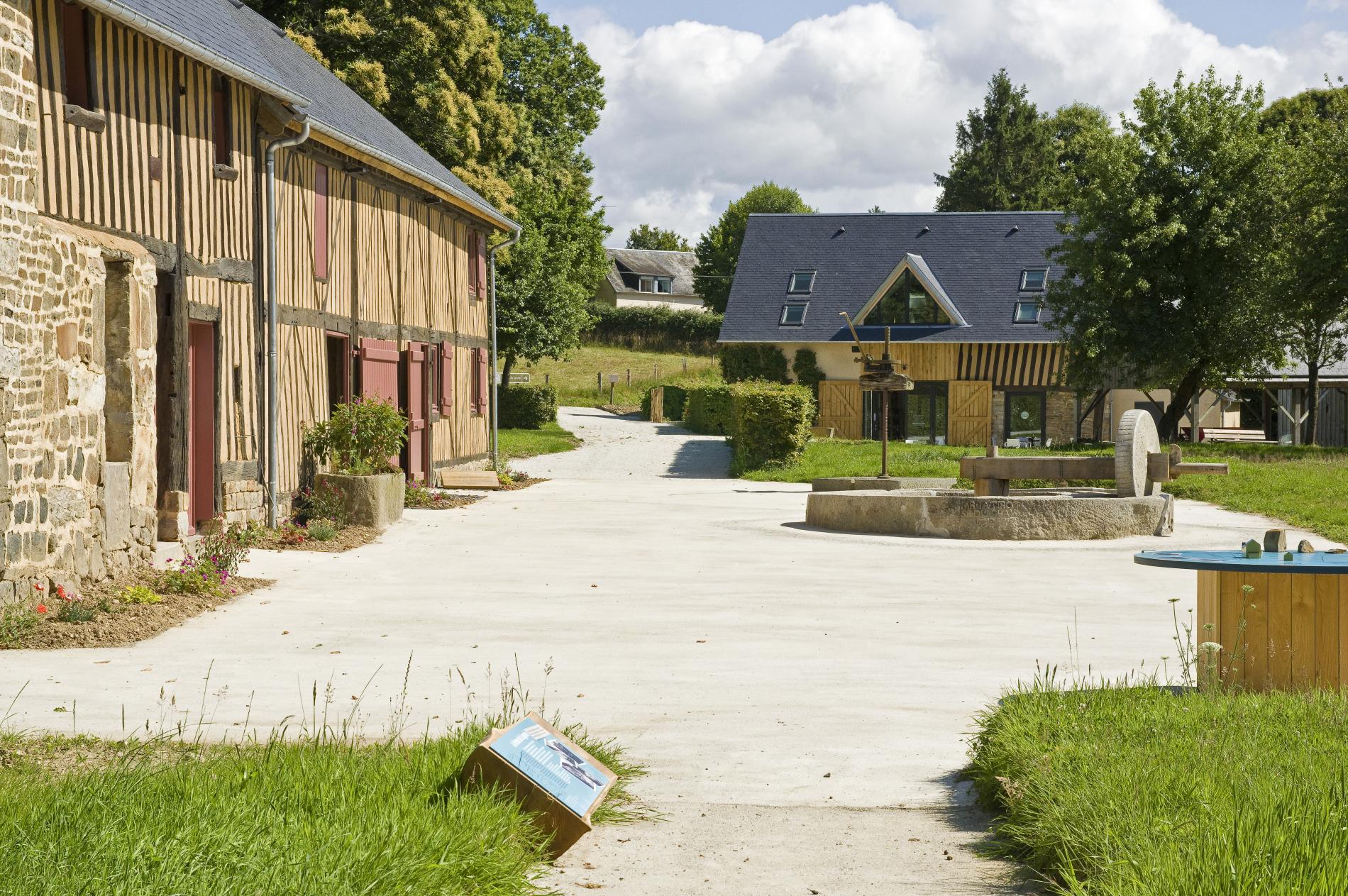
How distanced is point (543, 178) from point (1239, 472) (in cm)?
2289

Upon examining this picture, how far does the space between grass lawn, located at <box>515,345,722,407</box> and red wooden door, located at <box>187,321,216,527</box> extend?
121ft

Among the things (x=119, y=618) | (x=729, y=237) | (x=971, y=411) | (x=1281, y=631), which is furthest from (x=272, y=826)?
(x=729, y=237)

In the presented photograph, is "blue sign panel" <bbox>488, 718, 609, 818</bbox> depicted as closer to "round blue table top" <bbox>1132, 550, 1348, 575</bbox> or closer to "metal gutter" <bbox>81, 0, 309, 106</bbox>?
"round blue table top" <bbox>1132, 550, 1348, 575</bbox>

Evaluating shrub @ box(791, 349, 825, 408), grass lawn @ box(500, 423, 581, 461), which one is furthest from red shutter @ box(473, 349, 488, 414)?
shrub @ box(791, 349, 825, 408)

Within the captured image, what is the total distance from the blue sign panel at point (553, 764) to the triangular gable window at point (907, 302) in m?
38.7

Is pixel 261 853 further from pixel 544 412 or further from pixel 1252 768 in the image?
pixel 544 412

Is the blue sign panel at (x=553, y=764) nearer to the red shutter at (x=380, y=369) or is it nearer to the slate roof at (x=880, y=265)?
the red shutter at (x=380, y=369)

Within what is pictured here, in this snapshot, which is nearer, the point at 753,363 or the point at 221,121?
the point at 221,121

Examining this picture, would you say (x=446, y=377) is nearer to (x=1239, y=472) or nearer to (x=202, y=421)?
(x=202, y=421)

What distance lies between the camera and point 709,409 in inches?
1560

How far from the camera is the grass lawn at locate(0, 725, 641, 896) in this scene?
12.4ft

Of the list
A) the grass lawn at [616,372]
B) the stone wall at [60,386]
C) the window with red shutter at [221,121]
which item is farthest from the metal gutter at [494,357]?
the grass lawn at [616,372]

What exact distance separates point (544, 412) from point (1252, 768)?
123ft

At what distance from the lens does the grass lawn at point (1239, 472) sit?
20734mm
